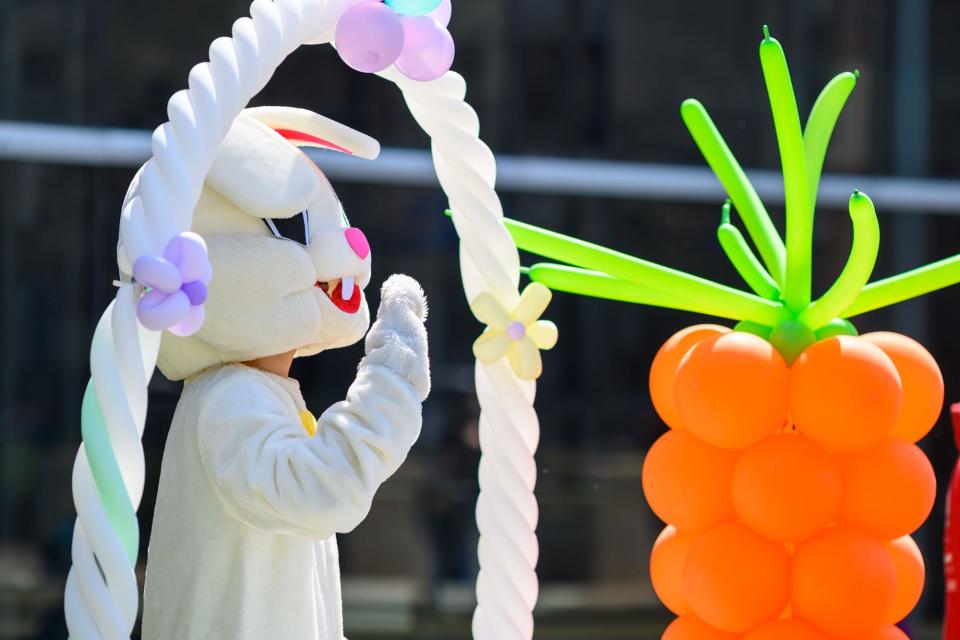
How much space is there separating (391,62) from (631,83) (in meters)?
3.17

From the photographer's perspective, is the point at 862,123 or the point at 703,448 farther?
the point at 862,123

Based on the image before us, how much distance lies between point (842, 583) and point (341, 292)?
0.93 meters

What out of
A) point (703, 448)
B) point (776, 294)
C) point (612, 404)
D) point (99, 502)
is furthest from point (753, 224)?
point (612, 404)

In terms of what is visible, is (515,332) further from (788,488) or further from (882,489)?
(882,489)

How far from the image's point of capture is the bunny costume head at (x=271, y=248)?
72.3 inches

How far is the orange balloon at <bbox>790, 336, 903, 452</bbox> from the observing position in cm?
206

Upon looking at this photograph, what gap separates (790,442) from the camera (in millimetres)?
2088

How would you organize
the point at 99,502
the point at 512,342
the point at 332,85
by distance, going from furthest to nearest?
the point at 332,85 → the point at 512,342 → the point at 99,502

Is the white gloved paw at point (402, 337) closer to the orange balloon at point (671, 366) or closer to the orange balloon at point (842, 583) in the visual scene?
the orange balloon at point (671, 366)

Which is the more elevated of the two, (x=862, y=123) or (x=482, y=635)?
(x=862, y=123)

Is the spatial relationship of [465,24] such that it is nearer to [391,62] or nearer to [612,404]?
[612,404]

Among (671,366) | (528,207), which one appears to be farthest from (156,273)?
(528,207)

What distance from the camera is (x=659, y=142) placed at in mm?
4859

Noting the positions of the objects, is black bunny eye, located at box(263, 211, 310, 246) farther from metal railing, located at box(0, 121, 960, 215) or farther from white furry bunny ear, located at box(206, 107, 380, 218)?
metal railing, located at box(0, 121, 960, 215)
